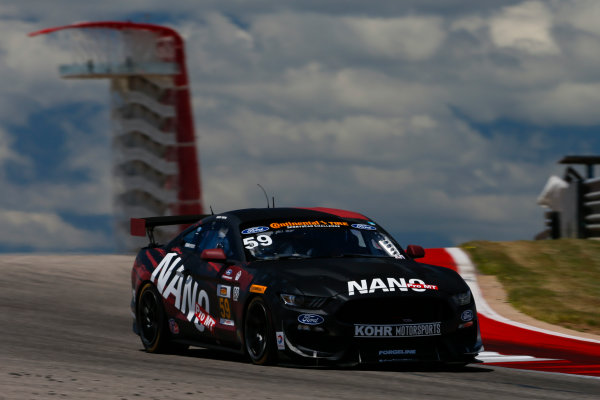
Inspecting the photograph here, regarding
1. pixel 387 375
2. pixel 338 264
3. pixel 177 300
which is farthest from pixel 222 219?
pixel 387 375

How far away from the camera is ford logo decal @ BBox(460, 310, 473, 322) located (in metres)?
8.48

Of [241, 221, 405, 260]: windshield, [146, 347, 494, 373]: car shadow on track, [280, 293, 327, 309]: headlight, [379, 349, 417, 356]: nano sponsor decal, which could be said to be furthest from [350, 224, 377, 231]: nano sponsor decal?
[379, 349, 417, 356]: nano sponsor decal

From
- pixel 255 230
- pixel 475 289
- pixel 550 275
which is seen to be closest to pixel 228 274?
pixel 255 230

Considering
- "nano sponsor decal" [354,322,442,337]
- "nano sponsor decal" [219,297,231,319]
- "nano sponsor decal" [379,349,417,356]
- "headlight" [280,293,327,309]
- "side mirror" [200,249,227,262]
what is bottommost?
"nano sponsor decal" [379,349,417,356]

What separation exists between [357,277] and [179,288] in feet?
7.05

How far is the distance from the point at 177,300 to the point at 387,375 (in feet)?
8.55

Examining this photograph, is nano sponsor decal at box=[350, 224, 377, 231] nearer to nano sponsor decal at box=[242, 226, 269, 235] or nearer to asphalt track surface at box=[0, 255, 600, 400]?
nano sponsor decal at box=[242, 226, 269, 235]

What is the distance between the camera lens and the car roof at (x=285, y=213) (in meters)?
9.59

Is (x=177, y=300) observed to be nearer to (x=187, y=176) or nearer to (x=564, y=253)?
(x=564, y=253)

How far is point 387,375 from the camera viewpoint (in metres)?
7.97

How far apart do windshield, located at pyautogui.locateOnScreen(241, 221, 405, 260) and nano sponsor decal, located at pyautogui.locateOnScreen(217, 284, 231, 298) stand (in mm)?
316

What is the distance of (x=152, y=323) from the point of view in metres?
10.3

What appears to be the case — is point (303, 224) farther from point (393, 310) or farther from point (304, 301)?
point (393, 310)

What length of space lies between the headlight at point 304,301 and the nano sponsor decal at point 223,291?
0.90 m
